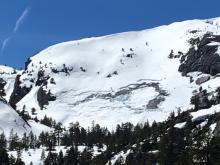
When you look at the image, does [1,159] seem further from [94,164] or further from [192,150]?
[192,150]

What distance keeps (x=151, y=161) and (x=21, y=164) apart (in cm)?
6717

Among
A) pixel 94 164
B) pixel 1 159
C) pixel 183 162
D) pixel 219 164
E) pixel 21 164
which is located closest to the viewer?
pixel 219 164

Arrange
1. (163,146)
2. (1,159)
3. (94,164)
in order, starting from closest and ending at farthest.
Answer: (1,159), (163,146), (94,164)

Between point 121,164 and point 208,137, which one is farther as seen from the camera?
point 121,164

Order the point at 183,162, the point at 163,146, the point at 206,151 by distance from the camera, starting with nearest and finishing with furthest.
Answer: the point at 206,151
the point at 183,162
the point at 163,146

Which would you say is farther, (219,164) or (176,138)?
(176,138)

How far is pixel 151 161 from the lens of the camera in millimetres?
198000

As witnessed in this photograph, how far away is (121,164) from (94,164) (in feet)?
34.5

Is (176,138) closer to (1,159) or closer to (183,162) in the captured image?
(1,159)

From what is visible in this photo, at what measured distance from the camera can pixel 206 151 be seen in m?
60.3

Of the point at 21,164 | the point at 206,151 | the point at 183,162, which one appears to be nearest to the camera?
the point at 206,151

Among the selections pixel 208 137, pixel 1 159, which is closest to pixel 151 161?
pixel 1 159

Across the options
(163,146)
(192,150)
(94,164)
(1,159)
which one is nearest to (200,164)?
(192,150)

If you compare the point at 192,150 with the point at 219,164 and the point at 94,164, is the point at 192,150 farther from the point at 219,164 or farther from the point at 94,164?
the point at 94,164
